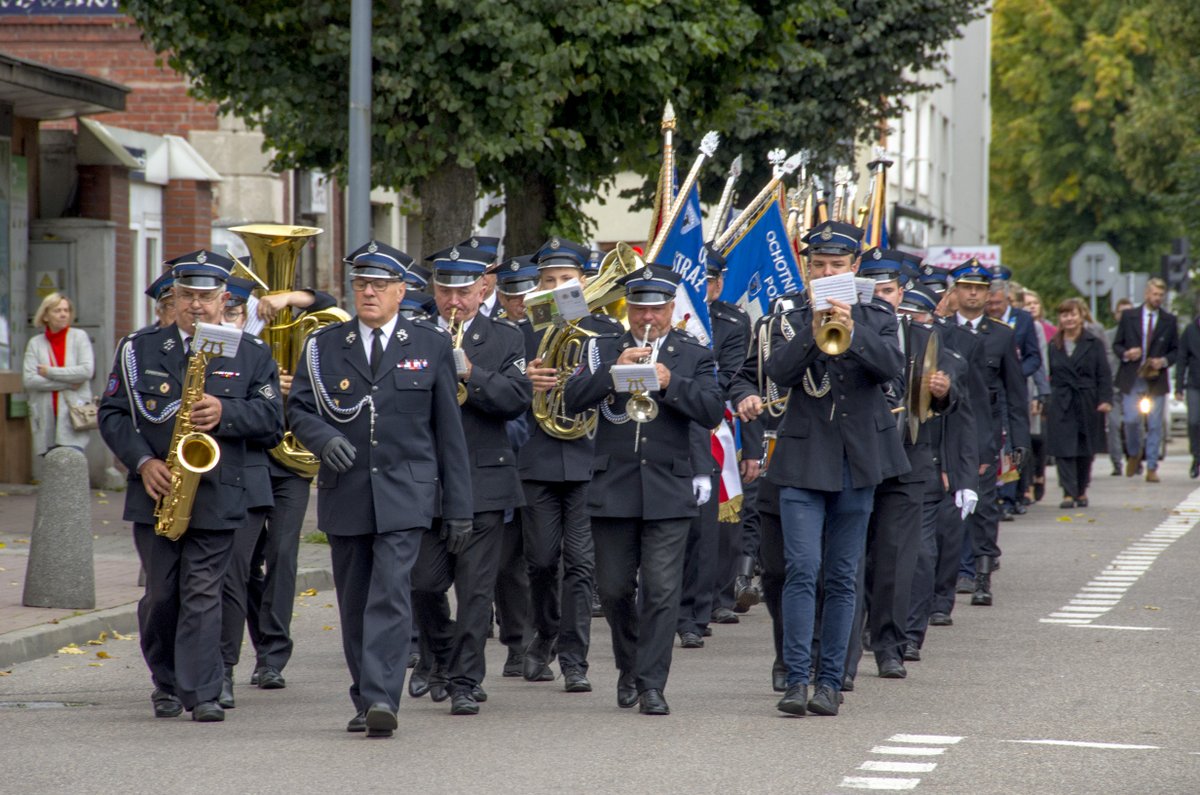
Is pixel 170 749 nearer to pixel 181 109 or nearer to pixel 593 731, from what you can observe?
pixel 593 731

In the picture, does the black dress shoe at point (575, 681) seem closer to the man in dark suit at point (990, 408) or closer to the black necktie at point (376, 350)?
the black necktie at point (376, 350)

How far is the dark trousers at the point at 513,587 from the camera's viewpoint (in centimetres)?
975

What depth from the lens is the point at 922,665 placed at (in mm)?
10344

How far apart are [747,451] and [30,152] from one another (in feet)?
32.4

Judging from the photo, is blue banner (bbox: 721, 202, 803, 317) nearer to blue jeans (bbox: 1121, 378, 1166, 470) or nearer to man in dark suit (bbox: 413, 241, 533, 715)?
A: man in dark suit (bbox: 413, 241, 533, 715)

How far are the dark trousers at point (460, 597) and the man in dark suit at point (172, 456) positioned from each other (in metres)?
0.82

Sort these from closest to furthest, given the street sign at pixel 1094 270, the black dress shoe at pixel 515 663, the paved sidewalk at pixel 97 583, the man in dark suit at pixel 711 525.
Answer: the black dress shoe at pixel 515 663 < the paved sidewalk at pixel 97 583 < the man in dark suit at pixel 711 525 < the street sign at pixel 1094 270

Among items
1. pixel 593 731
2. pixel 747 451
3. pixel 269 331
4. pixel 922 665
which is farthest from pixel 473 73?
pixel 593 731

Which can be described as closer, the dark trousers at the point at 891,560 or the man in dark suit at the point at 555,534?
the man in dark suit at the point at 555,534

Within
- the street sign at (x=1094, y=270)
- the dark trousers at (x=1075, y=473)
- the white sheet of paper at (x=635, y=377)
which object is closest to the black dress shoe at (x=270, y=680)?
the white sheet of paper at (x=635, y=377)

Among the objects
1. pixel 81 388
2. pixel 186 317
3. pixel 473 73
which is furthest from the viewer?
pixel 81 388

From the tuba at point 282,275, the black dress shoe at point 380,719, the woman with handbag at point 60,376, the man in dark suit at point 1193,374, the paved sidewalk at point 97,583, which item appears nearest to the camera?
the black dress shoe at point 380,719

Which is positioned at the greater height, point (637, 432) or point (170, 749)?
point (637, 432)

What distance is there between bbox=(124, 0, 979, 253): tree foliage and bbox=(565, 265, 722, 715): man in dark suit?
6520mm
